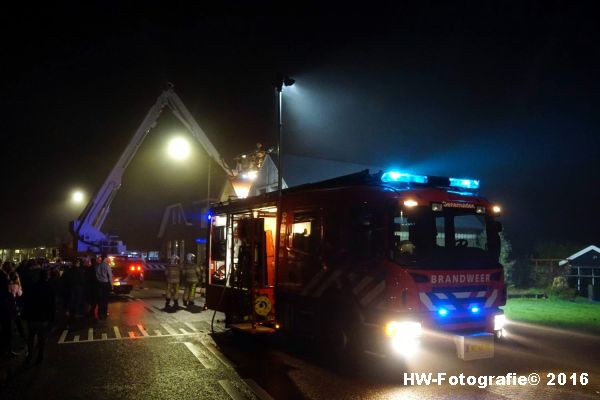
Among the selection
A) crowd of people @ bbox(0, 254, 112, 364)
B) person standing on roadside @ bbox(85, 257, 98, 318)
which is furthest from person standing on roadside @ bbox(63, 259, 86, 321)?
person standing on roadside @ bbox(85, 257, 98, 318)

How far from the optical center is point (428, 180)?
8.46 metres

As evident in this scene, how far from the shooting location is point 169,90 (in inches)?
1059

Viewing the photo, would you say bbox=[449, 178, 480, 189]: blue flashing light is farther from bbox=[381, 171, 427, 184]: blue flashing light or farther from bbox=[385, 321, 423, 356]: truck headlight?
bbox=[385, 321, 423, 356]: truck headlight

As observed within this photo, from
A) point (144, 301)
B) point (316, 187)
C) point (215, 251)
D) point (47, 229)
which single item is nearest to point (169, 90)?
point (144, 301)

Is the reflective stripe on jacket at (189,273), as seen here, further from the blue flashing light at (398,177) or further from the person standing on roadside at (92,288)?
the blue flashing light at (398,177)

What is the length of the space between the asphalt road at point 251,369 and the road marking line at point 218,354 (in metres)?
0.02

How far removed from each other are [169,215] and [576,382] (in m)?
40.5

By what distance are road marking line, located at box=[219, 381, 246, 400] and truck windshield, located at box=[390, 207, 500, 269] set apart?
2.96 meters

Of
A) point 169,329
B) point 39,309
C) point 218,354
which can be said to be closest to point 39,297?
point 39,309

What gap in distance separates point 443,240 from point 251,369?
3.85 meters

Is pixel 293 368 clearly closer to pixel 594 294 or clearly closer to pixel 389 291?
pixel 389 291

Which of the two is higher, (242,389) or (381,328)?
(381,328)

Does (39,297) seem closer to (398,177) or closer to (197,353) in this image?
(197,353)

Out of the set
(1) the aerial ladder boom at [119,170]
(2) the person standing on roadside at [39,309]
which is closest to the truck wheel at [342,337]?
(2) the person standing on roadside at [39,309]
